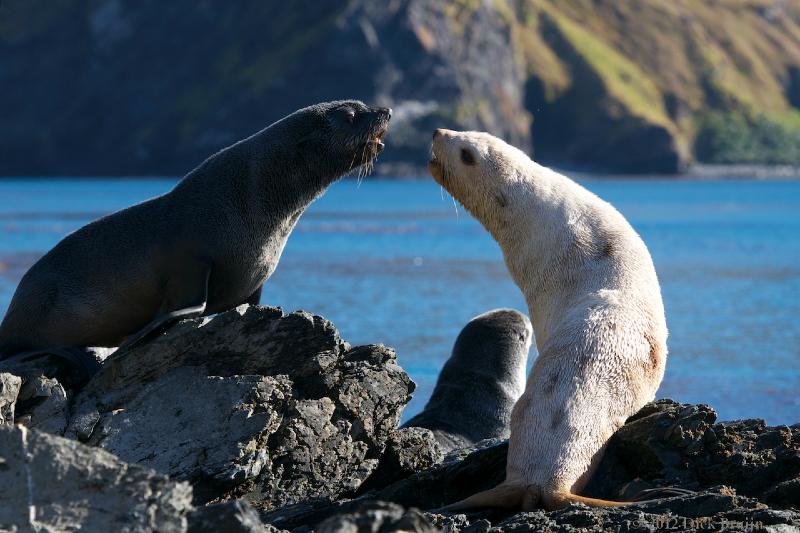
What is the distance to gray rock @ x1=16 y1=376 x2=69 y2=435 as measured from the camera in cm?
753

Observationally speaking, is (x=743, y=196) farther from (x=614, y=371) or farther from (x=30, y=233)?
(x=614, y=371)

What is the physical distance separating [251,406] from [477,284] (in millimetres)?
27256

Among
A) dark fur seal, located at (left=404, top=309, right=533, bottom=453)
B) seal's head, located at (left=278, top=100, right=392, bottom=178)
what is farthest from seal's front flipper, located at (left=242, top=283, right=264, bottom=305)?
dark fur seal, located at (left=404, top=309, right=533, bottom=453)

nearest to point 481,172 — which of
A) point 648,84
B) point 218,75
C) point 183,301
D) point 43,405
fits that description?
point 183,301

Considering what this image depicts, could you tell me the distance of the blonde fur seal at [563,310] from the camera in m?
6.80

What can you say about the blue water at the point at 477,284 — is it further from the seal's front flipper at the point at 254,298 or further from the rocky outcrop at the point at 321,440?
the rocky outcrop at the point at 321,440

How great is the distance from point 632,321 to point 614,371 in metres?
0.37

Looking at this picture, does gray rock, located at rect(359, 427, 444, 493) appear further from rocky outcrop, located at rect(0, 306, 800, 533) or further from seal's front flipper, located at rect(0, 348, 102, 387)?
seal's front flipper, located at rect(0, 348, 102, 387)

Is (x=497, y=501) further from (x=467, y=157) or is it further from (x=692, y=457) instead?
(x=467, y=157)

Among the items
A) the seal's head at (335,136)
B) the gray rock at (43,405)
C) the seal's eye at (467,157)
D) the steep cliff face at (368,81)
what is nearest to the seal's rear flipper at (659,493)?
the seal's eye at (467,157)

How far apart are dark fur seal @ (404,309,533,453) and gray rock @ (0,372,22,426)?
143 inches

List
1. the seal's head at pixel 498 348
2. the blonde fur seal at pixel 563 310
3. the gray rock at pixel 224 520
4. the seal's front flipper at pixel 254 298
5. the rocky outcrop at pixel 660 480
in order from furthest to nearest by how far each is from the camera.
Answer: the seal's head at pixel 498 348 → the seal's front flipper at pixel 254 298 → the blonde fur seal at pixel 563 310 → the rocky outcrop at pixel 660 480 → the gray rock at pixel 224 520

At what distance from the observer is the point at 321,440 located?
7621 millimetres

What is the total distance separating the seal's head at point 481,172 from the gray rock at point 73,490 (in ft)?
13.2
